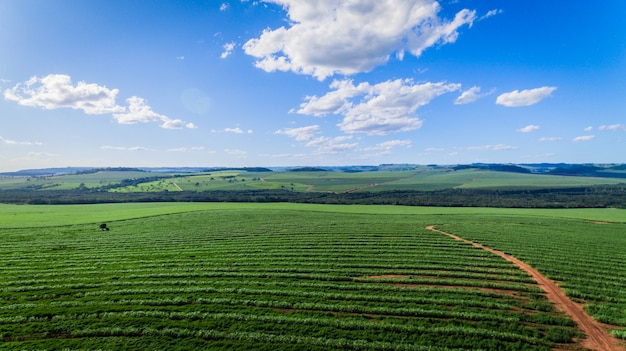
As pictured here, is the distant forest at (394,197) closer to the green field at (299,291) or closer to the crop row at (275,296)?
the green field at (299,291)

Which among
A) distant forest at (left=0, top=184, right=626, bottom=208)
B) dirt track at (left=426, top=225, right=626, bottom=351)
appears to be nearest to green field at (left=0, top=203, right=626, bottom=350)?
dirt track at (left=426, top=225, right=626, bottom=351)

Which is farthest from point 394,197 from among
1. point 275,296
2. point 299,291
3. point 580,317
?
point 275,296

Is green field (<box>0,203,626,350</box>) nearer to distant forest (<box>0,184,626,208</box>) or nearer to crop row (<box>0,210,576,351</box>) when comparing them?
crop row (<box>0,210,576,351</box>)

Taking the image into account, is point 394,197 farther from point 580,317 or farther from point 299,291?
point 299,291

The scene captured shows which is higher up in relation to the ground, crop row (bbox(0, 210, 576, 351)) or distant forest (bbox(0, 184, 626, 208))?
crop row (bbox(0, 210, 576, 351))

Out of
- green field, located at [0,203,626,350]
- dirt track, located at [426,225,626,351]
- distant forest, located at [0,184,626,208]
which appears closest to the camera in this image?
dirt track, located at [426,225,626,351]

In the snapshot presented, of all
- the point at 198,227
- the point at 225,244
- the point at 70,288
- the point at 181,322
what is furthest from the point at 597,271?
the point at 198,227

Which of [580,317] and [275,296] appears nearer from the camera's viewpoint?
[580,317]
